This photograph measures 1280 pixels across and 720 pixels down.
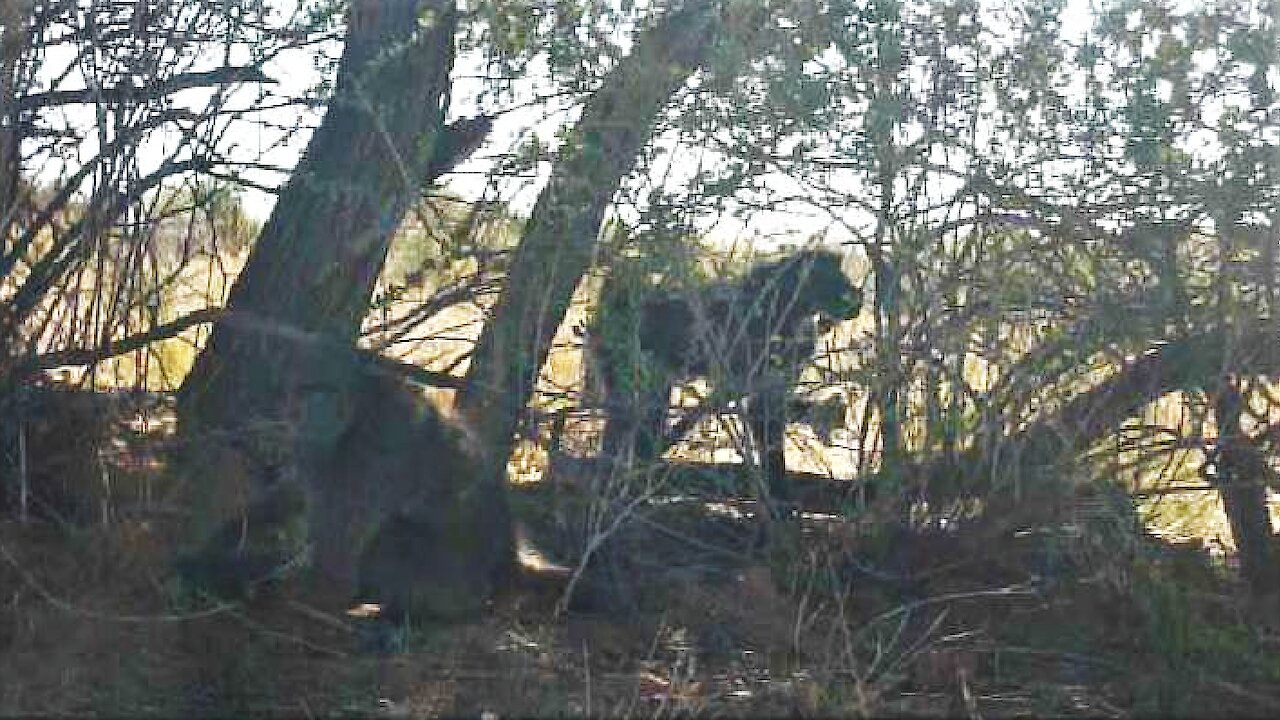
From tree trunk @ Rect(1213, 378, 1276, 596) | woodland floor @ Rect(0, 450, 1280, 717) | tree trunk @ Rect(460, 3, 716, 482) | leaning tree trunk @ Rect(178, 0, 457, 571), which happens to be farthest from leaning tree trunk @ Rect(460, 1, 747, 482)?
tree trunk @ Rect(1213, 378, 1276, 596)

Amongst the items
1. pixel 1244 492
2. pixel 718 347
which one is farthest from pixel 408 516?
pixel 1244 492

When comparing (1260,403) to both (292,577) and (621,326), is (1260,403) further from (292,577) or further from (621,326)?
(292,577)

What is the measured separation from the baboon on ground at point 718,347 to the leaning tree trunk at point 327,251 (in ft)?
2.52

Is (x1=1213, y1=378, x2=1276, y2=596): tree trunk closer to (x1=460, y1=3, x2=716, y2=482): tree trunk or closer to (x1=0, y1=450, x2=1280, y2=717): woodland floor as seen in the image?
(x1=0, y1=450, x2=1280, y2=717): woodland floor

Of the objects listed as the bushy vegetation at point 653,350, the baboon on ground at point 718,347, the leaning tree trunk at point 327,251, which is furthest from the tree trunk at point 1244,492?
the leaning tree trunk at point 327,251

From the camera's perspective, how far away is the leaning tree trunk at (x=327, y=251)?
5523 mm

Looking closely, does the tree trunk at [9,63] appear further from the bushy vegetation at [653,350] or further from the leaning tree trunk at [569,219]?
the leaning tree trunk at [569,219]

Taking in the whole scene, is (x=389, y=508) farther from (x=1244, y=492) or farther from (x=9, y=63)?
(x=1244, y=492)

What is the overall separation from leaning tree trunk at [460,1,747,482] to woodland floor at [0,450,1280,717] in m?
0.58

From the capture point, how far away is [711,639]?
5336 mm

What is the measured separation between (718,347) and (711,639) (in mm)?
858

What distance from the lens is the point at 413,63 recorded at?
5836 millimetres

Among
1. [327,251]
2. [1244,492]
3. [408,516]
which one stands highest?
[327,251]

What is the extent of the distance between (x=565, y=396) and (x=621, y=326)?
0.29 m
